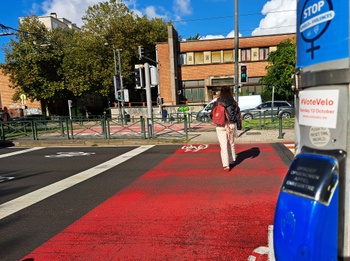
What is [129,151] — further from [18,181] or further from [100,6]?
[100,6]

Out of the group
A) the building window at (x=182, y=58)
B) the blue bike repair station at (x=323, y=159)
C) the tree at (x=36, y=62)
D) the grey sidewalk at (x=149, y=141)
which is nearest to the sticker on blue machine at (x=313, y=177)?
A: the blue bike repair station at (x=323, y=159)

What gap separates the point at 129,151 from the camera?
32.4ft

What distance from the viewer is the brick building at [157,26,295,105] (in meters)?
33.2

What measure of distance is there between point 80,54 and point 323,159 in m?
35.9

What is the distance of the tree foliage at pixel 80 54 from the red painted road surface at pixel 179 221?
98.7 feet

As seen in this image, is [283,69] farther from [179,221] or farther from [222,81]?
[179,221]

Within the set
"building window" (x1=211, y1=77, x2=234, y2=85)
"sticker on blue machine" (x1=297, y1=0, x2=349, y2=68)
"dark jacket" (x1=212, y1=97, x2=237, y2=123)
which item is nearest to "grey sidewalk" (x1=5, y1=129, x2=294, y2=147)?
"dark jacket" (x1=212, y1=97, x2=237, y2=123)

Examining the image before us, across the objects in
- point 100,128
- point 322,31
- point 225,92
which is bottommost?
point 100,128

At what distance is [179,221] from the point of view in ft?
12.1

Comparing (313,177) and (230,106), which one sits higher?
(230,106)

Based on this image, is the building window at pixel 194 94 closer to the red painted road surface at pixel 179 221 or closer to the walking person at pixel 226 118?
the walking person at pixel 226 118

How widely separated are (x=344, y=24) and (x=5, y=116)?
21.5 meters

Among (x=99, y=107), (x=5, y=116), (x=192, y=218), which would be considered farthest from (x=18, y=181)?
(x=99, y=107)

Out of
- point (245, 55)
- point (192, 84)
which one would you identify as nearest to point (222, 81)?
point (192, 84)
